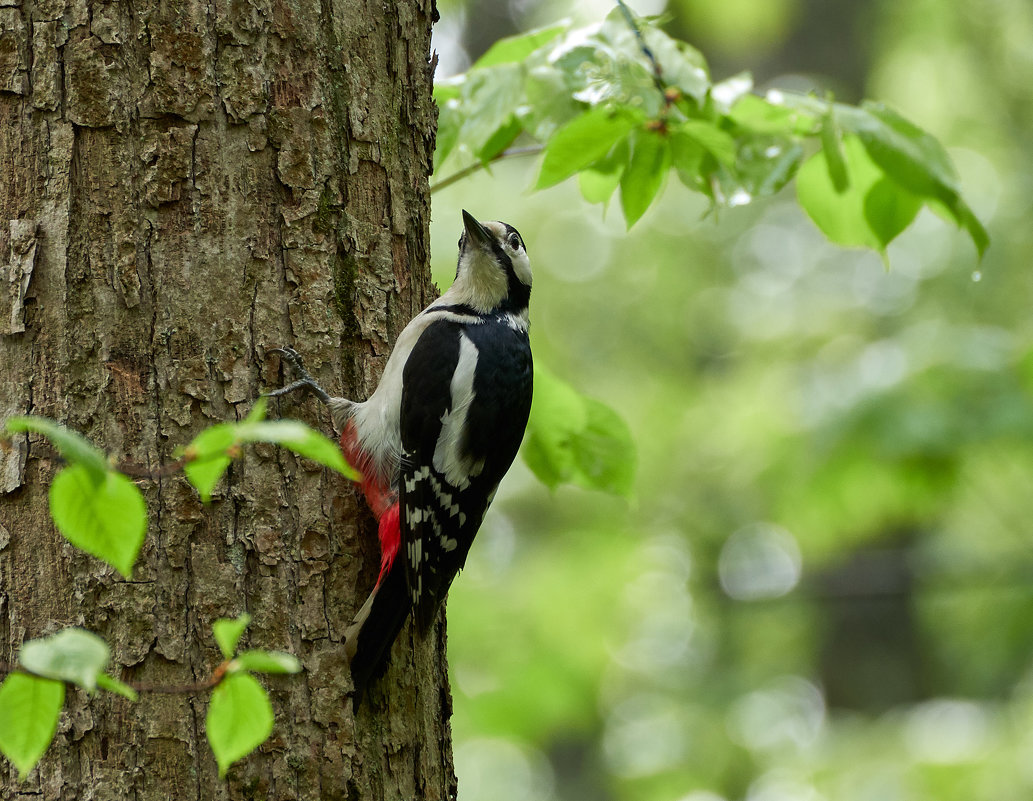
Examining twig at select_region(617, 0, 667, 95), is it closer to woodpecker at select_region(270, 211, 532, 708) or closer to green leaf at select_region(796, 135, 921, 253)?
green leaf at select_region(796, 135, 921, 253)

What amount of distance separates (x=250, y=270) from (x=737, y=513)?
911 cm

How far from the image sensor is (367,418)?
7.82ft

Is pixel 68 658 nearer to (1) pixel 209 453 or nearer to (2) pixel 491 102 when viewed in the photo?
(1) pixel 209 453

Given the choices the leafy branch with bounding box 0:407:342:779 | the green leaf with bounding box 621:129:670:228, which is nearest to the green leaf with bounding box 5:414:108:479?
the leafy branch with bounding box 0:407:342:779

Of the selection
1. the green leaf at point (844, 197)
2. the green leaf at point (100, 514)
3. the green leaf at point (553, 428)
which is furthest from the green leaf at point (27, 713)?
the green leaf at point (844, 197)

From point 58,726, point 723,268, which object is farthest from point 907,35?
point 58,726

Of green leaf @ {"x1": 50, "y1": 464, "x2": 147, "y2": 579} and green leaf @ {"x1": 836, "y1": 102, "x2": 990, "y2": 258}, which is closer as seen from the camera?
green leaf @ {"x1": 50, "y1": 464, "x2": 147, "y2": 579}

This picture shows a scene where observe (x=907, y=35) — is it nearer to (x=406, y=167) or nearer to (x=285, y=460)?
(x=406, y=167)

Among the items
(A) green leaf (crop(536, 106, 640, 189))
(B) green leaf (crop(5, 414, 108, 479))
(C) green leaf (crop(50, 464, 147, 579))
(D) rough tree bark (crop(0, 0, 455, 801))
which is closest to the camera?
(B) green leaf (crop(5, 414, 108, 479))

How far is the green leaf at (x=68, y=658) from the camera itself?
41.4 inches

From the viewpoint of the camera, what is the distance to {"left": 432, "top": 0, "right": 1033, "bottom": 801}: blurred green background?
18.5ft

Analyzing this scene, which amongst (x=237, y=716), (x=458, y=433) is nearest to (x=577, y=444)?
(x=458, y=433)

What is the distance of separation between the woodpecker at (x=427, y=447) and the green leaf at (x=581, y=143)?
44 cm

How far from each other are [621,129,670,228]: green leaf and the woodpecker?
1.73 feet
